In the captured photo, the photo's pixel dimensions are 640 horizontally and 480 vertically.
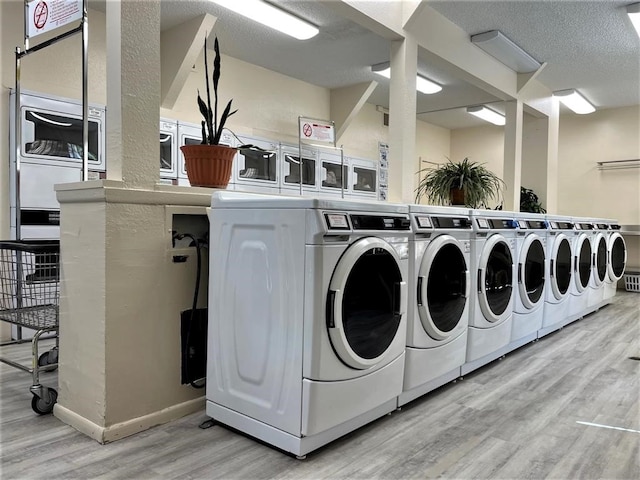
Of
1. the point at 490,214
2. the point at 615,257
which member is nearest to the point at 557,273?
the point at 490,214

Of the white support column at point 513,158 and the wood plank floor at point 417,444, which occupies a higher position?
the white support column at point 513,158

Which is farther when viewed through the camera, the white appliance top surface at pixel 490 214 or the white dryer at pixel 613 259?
the white dryer at pixel 613 259

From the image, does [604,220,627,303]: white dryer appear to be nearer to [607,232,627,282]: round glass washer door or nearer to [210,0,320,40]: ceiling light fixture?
[607,232,627,282]: round glass washer door

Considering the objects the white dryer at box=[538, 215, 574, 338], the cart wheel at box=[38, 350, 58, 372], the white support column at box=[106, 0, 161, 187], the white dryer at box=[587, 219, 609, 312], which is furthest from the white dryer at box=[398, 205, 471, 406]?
the white dryer at box=[587, 219, 609, 312]

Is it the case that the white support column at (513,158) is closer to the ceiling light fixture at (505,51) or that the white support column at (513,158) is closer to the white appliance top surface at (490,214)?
the ceiling light fixture at (505,51)

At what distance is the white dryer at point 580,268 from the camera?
423 centimetres

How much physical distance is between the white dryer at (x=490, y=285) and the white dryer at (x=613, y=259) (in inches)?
104

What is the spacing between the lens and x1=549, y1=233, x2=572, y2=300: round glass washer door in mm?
3800

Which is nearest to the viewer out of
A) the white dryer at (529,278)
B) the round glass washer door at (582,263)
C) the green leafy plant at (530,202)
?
A: the white dryer at (529,278)

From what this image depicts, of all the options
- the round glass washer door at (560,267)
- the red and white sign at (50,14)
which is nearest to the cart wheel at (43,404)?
the red and white sign at (50,14)

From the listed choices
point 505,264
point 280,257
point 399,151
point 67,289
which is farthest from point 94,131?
point 505,264

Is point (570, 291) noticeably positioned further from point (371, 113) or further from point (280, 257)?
point (371, 113)

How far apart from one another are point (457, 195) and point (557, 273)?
1052 millimetres

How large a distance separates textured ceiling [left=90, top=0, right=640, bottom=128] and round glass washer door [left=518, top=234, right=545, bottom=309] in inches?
71.7
